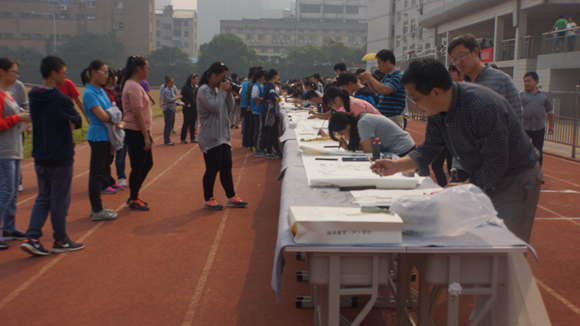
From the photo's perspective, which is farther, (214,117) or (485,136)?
(214,117)

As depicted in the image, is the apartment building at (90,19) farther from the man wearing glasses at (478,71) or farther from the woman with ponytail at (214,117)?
the man wearing glasses at (478,71)

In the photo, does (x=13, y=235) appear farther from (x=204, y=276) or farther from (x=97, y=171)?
(x=204, y=276)

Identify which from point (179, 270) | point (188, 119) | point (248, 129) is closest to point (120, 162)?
point (179, 270)

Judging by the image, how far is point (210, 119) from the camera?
5922 millimetres

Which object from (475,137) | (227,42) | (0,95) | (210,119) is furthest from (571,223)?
(227,42)

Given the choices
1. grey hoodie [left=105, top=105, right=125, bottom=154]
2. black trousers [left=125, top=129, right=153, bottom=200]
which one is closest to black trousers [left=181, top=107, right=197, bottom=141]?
black trousers [left=125, top=129, right=153, bottom=200]

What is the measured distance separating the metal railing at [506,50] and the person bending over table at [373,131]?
21.6m

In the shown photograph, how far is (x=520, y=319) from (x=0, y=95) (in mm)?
4855

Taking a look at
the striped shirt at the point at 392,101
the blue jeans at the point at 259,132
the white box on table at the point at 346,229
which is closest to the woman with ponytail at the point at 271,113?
the blue jeans at the point at 259,132

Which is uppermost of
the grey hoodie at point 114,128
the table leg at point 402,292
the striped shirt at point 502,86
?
the striped shirt at point 502,86

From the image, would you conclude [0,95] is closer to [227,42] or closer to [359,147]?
[359,147]

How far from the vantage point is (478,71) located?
3.77 meters

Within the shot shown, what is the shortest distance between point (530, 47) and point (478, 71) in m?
21.3

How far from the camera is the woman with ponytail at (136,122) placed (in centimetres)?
593
